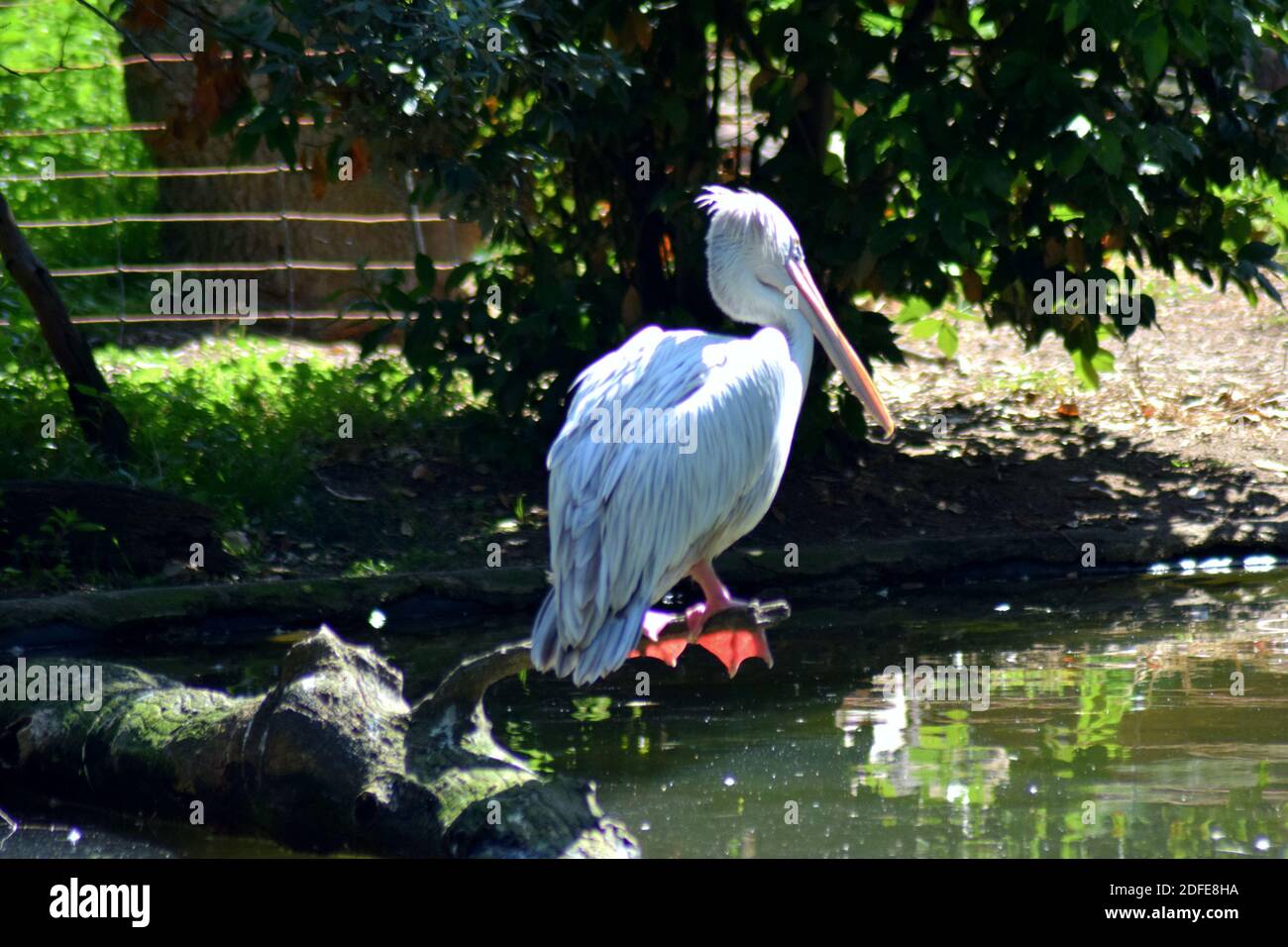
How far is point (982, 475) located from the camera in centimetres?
930

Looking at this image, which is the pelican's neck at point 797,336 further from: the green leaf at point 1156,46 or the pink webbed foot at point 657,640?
the green leaf at point 1156,46

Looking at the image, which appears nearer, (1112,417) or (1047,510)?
(1047,510)

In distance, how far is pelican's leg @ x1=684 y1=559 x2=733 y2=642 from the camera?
4.91 m

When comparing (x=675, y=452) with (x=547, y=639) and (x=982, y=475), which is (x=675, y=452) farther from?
(x=982, y=475)

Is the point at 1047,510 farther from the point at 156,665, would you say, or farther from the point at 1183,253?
the point at 156,665

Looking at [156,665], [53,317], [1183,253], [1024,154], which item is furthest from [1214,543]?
[53,317]

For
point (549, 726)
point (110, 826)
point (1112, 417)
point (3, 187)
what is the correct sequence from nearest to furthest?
point (110, 826)
point (549, 726)
point (1112, 417)
point (3, 187)

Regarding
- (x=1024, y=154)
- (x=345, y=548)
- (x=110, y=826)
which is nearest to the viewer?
(x=110, y=826)

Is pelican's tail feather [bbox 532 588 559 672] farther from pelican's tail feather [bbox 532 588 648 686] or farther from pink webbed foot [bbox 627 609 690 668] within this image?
pink webbed foot [bbox 627 609 690 668]

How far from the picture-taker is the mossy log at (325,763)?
4590 millimetres

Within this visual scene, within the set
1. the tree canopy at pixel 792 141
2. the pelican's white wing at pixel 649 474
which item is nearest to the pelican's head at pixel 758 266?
the pelican's white wing at pixel 649 474

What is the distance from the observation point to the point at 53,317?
8.26 meters

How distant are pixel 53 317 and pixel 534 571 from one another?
2.64 metres

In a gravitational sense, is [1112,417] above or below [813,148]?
below
